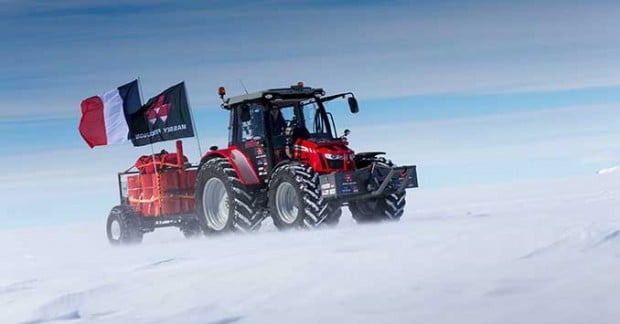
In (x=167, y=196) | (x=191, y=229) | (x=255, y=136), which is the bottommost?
(x=191, y=229)

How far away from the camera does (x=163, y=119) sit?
18.6 metres

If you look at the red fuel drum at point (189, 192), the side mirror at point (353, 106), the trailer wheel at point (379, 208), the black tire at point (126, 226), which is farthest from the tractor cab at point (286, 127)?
the black tire at point (126, 226)

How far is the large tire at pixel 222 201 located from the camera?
1466 centimetres

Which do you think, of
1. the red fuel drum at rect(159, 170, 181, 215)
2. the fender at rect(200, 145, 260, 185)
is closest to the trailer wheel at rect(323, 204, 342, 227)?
the fender at rect(200, 145, 260, 185)

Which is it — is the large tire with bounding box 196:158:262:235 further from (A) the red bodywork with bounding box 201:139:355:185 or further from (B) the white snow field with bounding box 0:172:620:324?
(B) the white snow field with bounding box 0:172:620:324

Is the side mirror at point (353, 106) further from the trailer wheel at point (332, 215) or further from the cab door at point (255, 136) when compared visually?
the trailer wheel at point (332, 215)

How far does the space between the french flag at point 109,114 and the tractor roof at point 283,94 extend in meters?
5.05

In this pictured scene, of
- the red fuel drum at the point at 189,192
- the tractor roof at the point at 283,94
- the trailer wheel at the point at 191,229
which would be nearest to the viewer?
the tractor roof at the point at 283,94

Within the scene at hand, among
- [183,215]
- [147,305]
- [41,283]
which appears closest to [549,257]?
[147,305]

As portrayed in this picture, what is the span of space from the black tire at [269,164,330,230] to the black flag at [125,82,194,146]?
180 inches

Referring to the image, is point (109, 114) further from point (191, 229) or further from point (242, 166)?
point (242, 166)

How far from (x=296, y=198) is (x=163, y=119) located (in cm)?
593

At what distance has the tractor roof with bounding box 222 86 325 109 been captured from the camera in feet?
47.7

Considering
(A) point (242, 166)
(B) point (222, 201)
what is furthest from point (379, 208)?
(B) point (222, 201)
